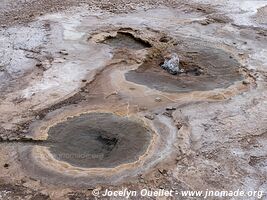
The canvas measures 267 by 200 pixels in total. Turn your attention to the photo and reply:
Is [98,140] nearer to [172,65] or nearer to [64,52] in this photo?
[172,65]

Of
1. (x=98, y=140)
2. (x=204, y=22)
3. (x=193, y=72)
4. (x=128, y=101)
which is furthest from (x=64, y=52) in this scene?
(x=204, y=22)

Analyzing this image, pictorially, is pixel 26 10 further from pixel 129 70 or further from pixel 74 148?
pixel 74 148

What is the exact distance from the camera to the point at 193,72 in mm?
6652

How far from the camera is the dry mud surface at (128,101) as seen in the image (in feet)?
15.0

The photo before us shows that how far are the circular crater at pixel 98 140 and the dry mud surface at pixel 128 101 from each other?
0.04ft

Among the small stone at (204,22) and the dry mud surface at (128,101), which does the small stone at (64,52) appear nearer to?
the dry mud surface at (128,101)

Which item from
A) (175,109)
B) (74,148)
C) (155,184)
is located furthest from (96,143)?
(175,109)

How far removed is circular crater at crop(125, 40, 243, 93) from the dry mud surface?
16 millimetres

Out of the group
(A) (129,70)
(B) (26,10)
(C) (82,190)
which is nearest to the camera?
(C) (82,190)

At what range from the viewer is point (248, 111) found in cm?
573

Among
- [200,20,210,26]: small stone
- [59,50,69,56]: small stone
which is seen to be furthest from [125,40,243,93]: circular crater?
[59,50,69,56]: small stone

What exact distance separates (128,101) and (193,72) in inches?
54.1

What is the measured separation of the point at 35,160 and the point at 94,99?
1405 millimetres

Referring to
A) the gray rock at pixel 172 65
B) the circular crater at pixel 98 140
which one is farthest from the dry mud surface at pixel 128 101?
the gray rock at pixel 172 65
